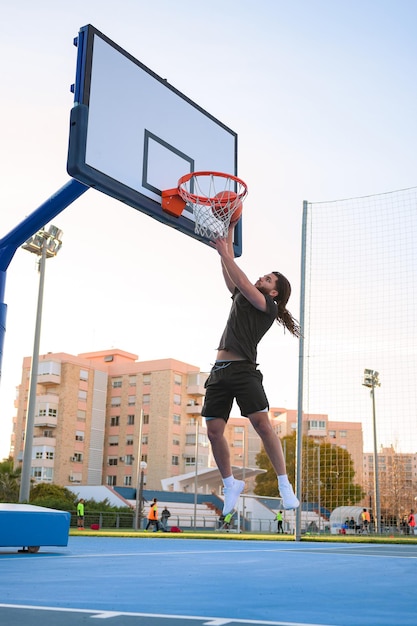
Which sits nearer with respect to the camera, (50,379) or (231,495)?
(231,495)

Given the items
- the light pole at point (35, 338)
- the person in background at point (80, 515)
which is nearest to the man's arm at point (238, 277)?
the light pole at point (35, 338)

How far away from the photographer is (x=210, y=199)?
20.2ft

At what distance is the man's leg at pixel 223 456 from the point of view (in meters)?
5.10

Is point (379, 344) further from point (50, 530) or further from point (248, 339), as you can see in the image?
point (248, 339)

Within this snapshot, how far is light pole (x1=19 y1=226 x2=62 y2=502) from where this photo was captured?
69.7 feet

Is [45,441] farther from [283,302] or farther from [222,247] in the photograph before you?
[222,247]

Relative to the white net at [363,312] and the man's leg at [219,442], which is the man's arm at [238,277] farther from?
the white net at [363,312]

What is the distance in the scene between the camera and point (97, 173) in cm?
689

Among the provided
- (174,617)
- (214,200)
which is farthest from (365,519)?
(174,617)

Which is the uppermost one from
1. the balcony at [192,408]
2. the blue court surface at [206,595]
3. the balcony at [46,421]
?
the balcony at [192,408]

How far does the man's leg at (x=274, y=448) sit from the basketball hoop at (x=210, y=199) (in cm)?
141

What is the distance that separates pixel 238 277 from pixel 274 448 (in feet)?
4.44

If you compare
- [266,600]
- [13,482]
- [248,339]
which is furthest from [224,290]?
[13,482]

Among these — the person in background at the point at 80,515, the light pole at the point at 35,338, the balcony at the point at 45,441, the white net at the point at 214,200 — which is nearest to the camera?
the white net at the point at 214,200
